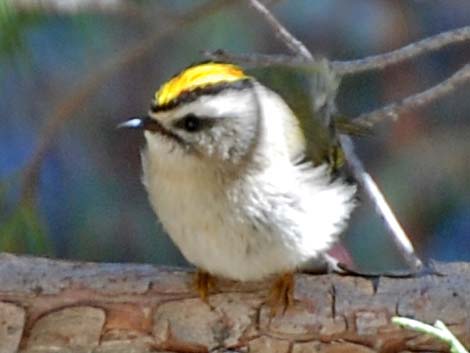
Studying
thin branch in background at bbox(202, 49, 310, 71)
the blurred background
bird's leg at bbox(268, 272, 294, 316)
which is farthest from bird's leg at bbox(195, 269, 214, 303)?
the blurred background

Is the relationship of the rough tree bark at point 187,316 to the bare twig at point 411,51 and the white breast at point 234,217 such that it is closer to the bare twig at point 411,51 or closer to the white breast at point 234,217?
the white breast at point 234,217

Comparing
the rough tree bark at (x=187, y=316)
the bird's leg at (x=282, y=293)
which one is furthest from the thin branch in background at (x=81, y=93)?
the bird's leg at (x=282, y=293)

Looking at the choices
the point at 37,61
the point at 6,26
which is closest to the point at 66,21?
the point at 37,61

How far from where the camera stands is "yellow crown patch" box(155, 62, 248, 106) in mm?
2328

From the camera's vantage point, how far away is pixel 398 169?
355 centimetres

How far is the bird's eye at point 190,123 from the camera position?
2.35 m

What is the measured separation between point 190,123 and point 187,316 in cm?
33

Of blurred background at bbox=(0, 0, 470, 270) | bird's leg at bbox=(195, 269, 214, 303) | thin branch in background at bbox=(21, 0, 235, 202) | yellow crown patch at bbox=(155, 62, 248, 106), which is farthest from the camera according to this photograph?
blurred background at bbox=(0, 0, 470, 270)

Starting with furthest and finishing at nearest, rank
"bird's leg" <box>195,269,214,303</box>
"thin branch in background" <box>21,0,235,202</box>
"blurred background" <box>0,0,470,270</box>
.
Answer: "blurred background" <box>0,0,470,270</box>
"thin branch in background" <box>21,0,235,202</box>
"bird's leg" <box>195,269,214,303</box>

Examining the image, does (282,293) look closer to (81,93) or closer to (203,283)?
(203,283)

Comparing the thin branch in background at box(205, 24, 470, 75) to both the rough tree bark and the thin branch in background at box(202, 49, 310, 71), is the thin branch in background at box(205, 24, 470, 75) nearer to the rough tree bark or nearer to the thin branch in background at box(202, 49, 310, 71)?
the thin branch in background at box(202, 49, 310, 71)

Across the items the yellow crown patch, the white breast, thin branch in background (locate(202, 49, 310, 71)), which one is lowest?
the white breast

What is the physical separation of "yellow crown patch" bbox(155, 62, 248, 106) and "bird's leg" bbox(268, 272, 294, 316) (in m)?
0.35

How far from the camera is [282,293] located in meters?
2.44
